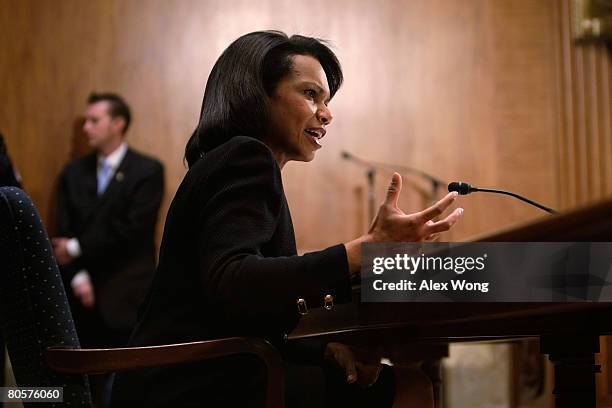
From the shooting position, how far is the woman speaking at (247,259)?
1495 mm

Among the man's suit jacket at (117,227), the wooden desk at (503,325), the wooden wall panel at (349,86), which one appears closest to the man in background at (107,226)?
the man's suit jacket at (117,227)

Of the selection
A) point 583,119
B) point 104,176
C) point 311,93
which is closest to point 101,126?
point 104,176

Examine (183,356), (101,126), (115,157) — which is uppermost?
(101,126)

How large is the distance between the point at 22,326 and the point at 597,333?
3.53 feet

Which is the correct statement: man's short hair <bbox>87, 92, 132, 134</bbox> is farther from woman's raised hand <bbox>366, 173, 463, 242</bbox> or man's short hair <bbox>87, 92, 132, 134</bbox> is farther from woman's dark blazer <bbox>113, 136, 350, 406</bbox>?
woman's raised hand <bbox>366, 173, 463, 242</bbox>

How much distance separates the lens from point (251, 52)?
192 centimetres

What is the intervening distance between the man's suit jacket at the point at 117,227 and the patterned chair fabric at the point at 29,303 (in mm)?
3268

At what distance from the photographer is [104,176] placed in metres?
5.28

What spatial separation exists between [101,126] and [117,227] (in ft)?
2.16

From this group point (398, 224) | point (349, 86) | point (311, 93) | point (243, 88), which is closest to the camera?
point (398, 224)

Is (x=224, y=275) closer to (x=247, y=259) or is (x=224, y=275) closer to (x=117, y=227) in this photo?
(x=247, y=259)

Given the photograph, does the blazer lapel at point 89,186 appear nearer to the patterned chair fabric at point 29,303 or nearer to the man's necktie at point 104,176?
the man's necktie at point 104,176

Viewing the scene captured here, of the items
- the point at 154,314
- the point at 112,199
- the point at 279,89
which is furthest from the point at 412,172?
the point at 154,314

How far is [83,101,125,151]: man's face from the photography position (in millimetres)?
5277
